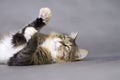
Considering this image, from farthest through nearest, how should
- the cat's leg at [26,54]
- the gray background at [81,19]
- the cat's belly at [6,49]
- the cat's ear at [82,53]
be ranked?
the gray background at [81,19], the cat's ear at [82,53], the cat's belly at [6,49], the cat's leg at [26,54]

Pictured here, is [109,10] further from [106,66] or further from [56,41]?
[106,66]

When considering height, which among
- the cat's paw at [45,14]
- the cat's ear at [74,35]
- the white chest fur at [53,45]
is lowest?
the white chest fur at [53,45]

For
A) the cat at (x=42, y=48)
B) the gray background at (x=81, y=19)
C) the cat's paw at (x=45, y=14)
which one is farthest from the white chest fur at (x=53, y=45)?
the gray background at (x=81, y=19)

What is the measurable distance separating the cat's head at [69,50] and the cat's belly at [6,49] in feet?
0.66

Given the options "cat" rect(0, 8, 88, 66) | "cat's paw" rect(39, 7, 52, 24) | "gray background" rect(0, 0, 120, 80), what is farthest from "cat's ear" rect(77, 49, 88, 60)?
"cat's paw" rect(39, 7, 52, 24)

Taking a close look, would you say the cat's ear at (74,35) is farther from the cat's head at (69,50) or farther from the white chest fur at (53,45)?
the white chest fur at (53,45)

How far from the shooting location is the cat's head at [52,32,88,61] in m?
1.51

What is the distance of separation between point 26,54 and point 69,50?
1.08 ft

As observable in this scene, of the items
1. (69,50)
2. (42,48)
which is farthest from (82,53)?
(42,48)

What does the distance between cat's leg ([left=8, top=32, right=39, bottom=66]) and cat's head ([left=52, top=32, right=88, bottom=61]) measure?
235mm

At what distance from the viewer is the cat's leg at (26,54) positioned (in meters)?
1.25

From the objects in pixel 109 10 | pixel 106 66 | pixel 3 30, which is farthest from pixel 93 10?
pixel 106 66

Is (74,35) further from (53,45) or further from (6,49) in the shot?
(6,49)

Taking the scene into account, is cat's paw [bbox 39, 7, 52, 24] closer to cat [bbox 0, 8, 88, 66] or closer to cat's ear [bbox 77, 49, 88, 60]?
cat [bbox 0, 8, 88, 66]
